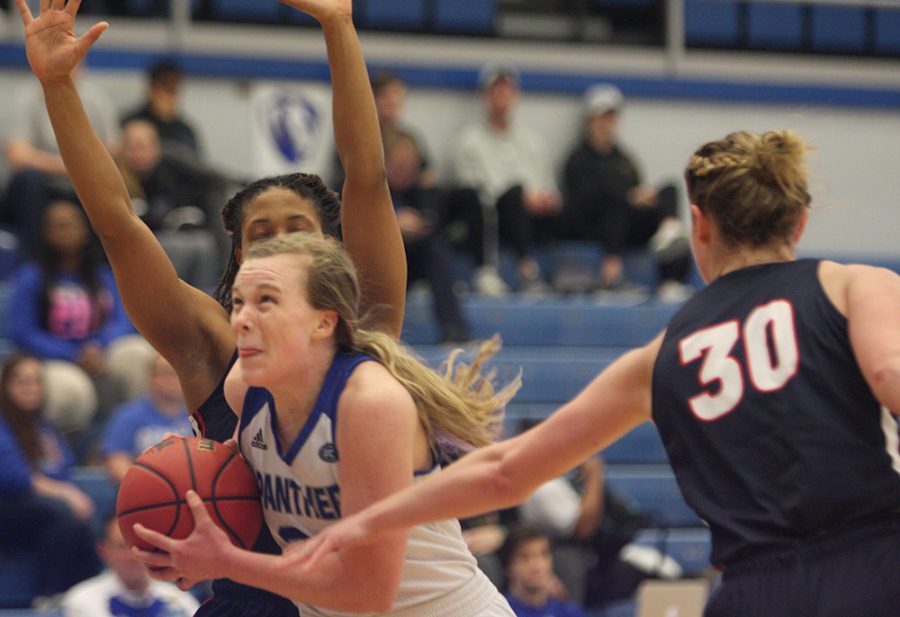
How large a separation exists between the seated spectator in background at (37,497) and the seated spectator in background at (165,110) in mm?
2667

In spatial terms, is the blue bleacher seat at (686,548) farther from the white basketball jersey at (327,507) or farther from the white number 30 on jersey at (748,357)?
the white number 30 on jersey at (748,357)

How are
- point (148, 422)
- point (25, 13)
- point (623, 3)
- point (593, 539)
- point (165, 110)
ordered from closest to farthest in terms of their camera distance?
point (25, 13), point (148, 422), point (593, 539), point (165, 110), point (623, 3)

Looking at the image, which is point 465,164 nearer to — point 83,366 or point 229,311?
point 83,366

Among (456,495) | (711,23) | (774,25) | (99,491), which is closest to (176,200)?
(99,491)

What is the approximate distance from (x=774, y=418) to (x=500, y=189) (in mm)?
8176

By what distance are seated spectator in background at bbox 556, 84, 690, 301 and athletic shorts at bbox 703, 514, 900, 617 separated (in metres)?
7.82

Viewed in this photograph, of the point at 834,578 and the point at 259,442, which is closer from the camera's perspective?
the point at 834,578

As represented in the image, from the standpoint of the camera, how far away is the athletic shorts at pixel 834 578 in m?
2.43

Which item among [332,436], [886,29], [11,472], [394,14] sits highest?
[394,14]

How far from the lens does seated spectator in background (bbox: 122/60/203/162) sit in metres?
9.41

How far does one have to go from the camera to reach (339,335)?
312 centimetres

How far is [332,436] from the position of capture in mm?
2992

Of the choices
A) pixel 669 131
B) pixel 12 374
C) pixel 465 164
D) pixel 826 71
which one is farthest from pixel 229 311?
pixel 826 71

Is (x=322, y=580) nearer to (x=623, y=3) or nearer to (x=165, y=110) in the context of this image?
(x=165, y=110)
